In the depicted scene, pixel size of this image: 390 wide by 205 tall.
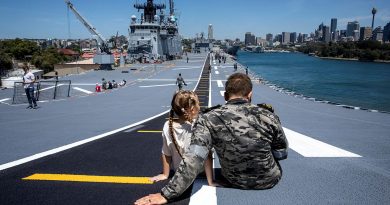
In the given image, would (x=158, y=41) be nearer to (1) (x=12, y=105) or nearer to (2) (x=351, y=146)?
(1) (x=12, y=105)

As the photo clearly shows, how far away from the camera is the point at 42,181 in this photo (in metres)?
4.06

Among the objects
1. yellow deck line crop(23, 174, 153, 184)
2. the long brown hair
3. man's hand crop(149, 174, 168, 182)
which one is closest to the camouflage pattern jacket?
the long brown hair

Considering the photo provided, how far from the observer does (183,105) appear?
3826mm

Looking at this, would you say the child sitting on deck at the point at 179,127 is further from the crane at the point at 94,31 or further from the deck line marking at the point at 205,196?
the crane at the point at 94,31

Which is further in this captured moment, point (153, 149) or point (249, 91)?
point (153, 149)

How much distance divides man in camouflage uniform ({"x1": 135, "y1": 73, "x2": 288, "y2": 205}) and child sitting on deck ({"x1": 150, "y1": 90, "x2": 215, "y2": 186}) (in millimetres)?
586

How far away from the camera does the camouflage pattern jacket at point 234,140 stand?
3.10 metres

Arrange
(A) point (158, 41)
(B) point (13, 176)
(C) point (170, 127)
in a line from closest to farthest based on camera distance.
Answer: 1. (C) point (170, 127)
2. (B) point (13, 176)
3. (A) point (158, 41)

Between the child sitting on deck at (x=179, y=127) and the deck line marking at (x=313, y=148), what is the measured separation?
2477 mm

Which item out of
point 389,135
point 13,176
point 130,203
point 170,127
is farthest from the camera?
point 389,135

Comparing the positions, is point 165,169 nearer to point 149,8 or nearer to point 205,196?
point 205,196

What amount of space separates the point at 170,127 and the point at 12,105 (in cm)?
1288

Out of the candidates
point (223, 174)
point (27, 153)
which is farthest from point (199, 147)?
point (27, 153)

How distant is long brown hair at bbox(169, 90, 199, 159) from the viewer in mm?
3785
